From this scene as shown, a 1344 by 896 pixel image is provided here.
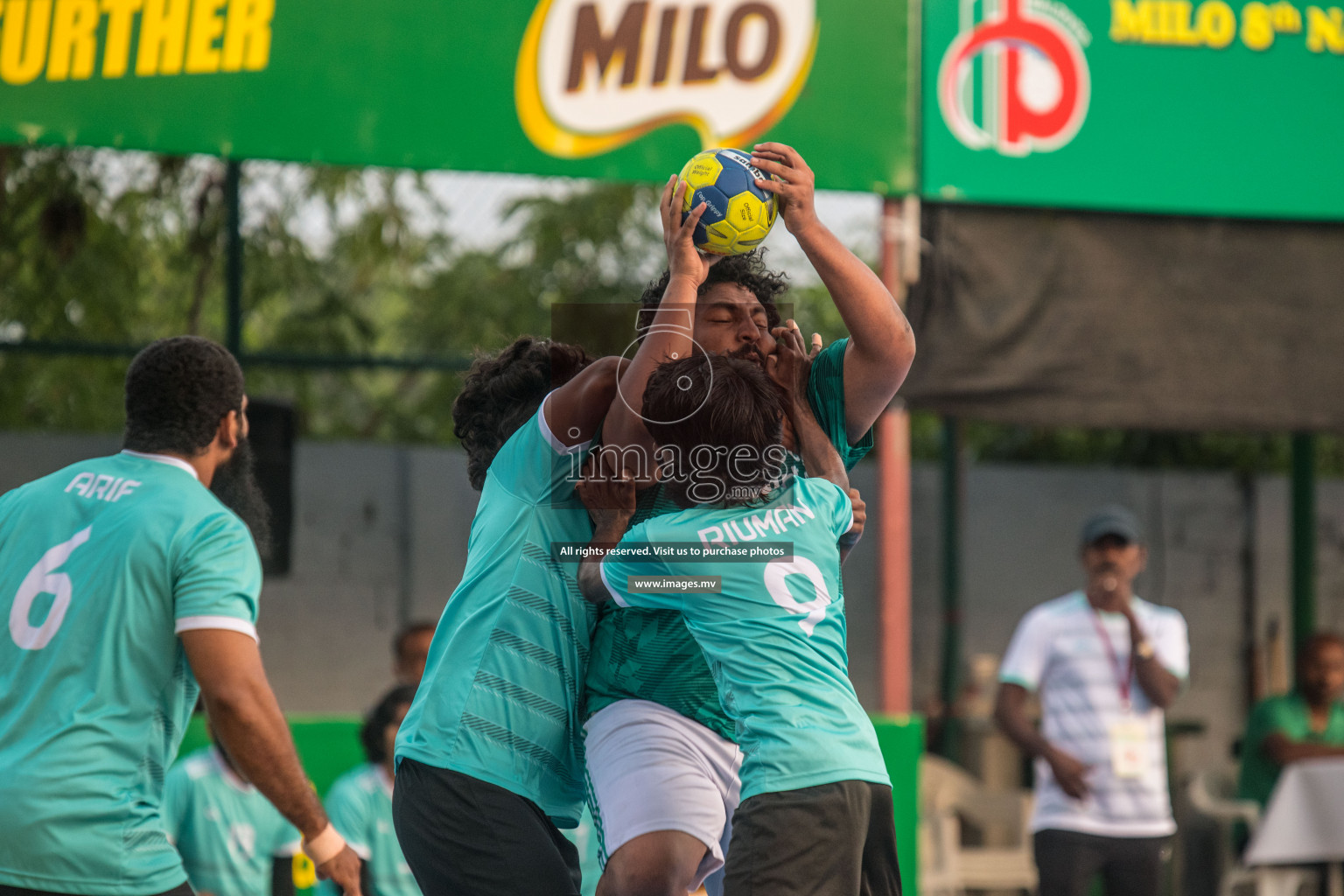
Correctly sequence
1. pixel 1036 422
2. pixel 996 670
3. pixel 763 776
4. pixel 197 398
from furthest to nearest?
pixel 996 670, pixel 1036 422, pixel 197 398, pixel 763 776

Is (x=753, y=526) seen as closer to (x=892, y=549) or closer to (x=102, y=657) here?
(x=102, y=657)

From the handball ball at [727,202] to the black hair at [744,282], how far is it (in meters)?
0.19

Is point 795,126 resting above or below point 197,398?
above

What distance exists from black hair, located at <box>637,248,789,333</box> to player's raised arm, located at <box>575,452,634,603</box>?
360 millimetres

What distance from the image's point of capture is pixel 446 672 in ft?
11.6

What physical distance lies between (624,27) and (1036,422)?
8.99ft

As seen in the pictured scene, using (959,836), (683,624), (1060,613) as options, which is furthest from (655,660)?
(959,836)

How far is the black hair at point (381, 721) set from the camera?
6.51m

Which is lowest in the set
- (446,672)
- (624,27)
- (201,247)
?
(446,672)

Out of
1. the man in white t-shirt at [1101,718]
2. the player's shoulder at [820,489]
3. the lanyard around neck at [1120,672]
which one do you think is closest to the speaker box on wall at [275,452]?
the man in white t-shirt at [1101,718]

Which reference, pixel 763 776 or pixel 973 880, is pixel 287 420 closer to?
pixel 763 776

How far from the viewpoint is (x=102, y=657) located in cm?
357

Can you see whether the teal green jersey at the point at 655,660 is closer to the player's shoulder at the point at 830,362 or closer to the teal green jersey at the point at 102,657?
the player's shoulder at the point at 830,362

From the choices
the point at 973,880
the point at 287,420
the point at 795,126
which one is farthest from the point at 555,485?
the point at 973,880
